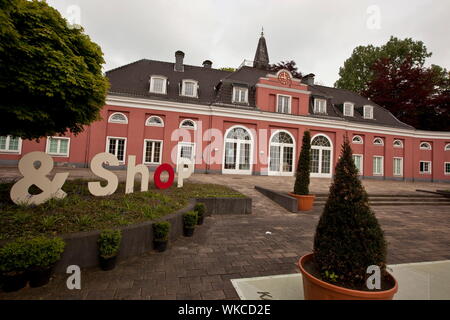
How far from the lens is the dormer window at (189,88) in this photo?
19.0 m

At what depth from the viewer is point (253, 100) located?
66.2ft

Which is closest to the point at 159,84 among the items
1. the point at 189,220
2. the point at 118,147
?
the point at 118,147

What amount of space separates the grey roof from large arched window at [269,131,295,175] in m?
3.45

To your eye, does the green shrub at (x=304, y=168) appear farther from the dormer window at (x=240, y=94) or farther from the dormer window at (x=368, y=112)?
the dormer window at (x=368, y=112)

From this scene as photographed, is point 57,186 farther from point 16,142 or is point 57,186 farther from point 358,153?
point 358,153

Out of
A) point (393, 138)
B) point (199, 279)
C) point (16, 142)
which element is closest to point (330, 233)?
point (199, 279)

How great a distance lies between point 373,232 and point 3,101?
749cm

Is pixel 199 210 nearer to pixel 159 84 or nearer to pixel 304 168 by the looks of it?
pixel 304 168

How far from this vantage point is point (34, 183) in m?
4.51

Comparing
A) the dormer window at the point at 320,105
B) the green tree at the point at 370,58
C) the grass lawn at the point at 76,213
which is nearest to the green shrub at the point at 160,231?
the grass lawn at the point at 76,213

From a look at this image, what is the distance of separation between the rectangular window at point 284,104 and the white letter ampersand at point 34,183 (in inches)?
738

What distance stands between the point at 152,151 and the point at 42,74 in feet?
44.2

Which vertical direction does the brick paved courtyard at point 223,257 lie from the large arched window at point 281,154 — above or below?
below

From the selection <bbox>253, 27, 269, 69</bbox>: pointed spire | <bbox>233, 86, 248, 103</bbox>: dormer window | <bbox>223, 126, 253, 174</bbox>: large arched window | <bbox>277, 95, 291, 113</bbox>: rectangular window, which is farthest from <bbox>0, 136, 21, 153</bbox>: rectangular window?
<bbox>253, 27, 269, 69</bbox>: pointed spire
